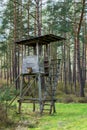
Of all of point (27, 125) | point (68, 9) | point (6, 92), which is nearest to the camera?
point (27, 125)

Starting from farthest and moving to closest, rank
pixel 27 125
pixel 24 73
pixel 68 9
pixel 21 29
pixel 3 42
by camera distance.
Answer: pixel 3 42 < pixel 21 29 < pixel 68 9 < pixel 24 73 < pixel 27 125

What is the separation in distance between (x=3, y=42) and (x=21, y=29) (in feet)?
21.2

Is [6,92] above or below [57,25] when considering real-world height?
below

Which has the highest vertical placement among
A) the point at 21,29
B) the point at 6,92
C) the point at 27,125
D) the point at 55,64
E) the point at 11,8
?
the point at 11,8

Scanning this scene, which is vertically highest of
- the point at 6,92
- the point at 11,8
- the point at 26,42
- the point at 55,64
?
the point at 11,8

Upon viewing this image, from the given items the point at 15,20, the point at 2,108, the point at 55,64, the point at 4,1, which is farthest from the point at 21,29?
the point at 2,108

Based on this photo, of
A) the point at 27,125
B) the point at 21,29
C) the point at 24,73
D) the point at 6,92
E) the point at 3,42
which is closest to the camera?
the point at 27,125

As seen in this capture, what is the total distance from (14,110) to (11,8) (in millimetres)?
25269

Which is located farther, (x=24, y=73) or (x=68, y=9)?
(x=68, y=9)

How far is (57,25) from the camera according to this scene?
39844 mm

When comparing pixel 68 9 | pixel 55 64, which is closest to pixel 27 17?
pixel 68 9

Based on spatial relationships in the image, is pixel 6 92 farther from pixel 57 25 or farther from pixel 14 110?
pixel 57 25

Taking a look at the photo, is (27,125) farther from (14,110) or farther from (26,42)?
(26,42)

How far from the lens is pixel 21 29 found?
40969 millimetres
